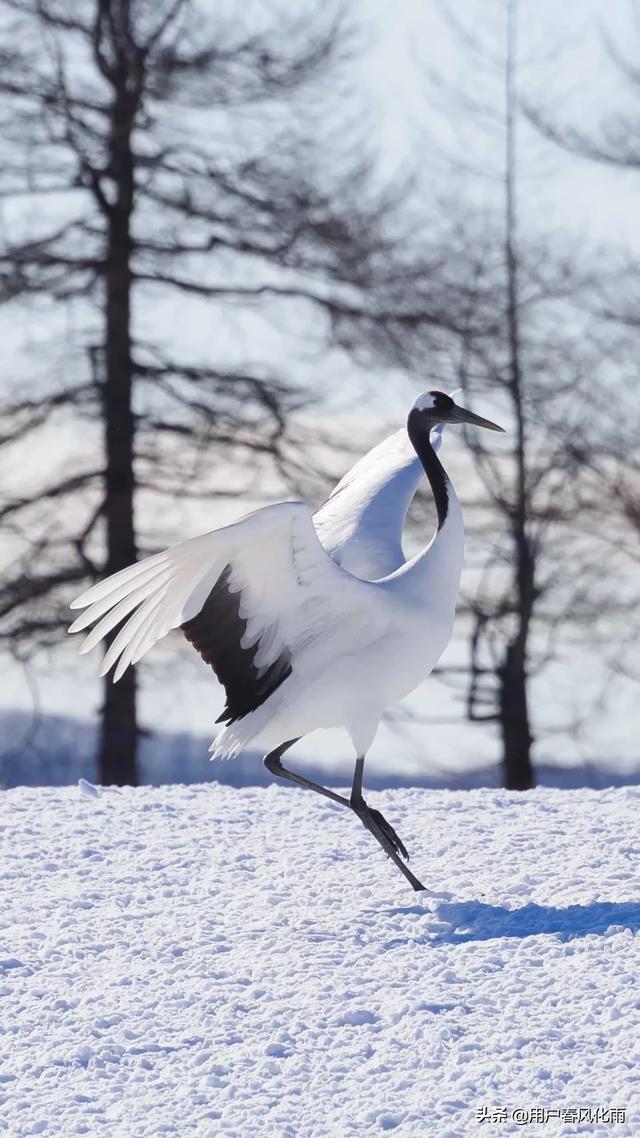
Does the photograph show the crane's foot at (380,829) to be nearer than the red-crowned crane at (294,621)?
No

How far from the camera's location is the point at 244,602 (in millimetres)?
5734

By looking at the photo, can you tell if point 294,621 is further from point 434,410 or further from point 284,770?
point 434,410

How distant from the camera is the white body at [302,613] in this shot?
17.4 feet

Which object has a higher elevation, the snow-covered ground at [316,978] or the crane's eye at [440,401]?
the crane's eye at [440,401]

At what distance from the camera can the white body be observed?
5312mm

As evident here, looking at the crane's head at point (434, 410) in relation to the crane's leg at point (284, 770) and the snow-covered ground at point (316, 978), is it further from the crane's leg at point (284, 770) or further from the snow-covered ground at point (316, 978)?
the snow-covered ground at point (316, 978)

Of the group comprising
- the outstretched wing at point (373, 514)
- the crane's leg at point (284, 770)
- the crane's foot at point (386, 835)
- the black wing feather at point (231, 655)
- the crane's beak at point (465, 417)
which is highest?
the crane's beak at point (465, 417)

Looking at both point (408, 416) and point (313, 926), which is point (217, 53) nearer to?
point (408, 416)

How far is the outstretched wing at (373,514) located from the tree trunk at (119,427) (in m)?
4.25

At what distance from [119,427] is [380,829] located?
6265mm

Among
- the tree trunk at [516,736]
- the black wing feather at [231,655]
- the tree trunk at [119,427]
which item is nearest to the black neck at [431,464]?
the black wing feather at [231,655]

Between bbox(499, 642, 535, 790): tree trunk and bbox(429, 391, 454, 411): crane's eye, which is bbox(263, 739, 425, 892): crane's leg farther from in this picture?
bbox(499, 642, 535, 790): tree trunk

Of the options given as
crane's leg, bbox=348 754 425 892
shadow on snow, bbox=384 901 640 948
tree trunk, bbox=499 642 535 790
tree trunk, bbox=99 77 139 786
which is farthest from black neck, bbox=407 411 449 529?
tree trunk, bbox=499 642 535 790

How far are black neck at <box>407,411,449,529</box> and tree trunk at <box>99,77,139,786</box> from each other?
17.0 ft
